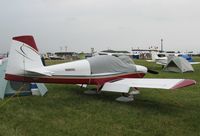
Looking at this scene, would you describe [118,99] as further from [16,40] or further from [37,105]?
[16,40]

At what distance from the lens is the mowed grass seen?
18.7 feet

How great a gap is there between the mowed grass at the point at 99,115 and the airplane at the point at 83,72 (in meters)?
0.56

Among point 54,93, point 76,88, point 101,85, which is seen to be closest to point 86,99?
point 101,85

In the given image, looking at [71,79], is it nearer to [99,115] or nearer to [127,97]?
[127,97]

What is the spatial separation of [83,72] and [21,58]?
201 cm

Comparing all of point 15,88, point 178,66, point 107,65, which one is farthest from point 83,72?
point 178,66

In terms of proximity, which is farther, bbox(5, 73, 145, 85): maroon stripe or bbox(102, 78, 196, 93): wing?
bbox(5, 73, 145, 85): maroon stripe

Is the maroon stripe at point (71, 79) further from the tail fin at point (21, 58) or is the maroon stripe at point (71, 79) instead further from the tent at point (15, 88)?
the tent at point (15, 88)

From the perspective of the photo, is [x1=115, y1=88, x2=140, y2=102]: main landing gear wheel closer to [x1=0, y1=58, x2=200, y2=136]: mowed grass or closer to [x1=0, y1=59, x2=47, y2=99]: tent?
[x1=0, y1=58, x2=200, y2=136]: mowed grass

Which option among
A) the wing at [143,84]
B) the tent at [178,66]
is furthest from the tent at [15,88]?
the tent at [178,66]

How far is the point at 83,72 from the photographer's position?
9008 millimetres

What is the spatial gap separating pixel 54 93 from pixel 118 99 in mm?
2569

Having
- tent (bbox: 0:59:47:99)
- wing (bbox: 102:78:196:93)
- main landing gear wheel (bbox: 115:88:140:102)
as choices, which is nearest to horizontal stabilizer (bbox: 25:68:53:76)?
tent (bbox: 0:59:47:99)

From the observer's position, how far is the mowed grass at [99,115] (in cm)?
569
